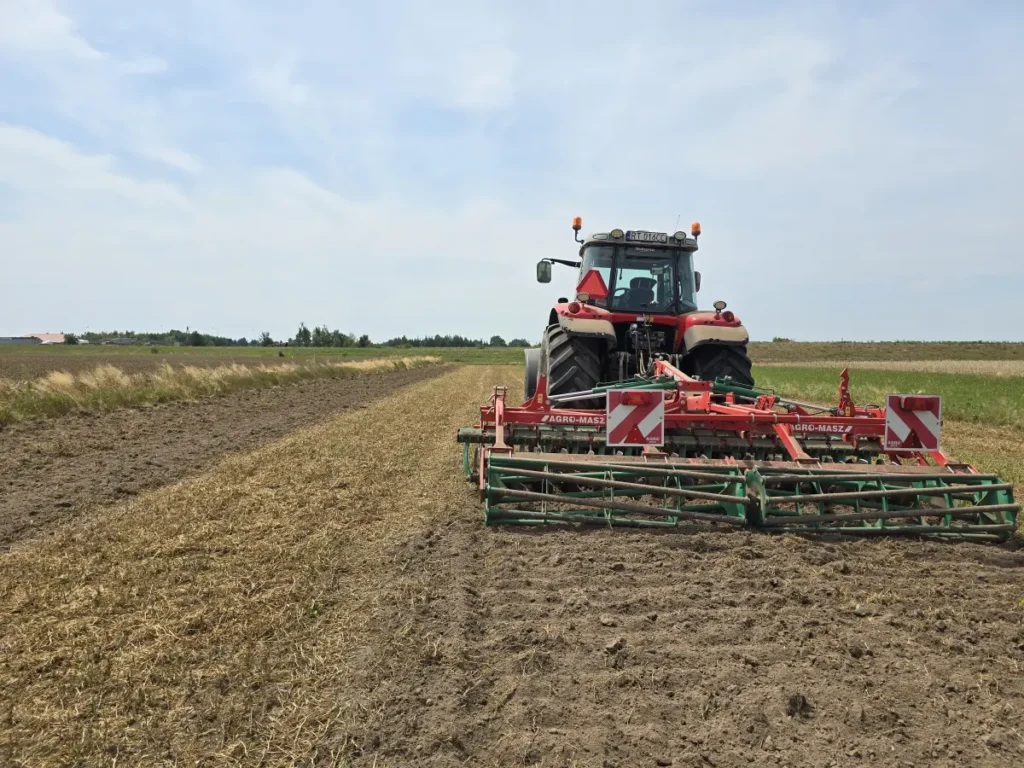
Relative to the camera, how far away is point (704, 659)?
2.54m

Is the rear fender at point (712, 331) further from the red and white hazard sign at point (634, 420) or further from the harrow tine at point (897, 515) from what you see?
the harrow tine at point (897, 515)

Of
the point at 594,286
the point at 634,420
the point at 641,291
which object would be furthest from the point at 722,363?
the point at 634,420

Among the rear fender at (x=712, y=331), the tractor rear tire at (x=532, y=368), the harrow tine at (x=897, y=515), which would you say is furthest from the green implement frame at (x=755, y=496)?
the tractor rear tire at (x=532, y=368)

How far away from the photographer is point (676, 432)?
5168mm

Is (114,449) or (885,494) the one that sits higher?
(885,494)

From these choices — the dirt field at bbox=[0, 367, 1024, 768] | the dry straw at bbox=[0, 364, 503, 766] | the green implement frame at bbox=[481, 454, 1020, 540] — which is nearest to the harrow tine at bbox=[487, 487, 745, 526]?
the green implement frame at bbox=[481, 454, 1020, 540]

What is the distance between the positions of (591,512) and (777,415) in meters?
1.55

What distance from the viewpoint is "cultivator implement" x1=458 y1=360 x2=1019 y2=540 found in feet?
13.5

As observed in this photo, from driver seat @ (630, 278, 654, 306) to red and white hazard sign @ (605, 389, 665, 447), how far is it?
2850mm

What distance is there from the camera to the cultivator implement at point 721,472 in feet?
13.5

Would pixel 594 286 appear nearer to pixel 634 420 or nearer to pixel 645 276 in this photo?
pixel 645 276

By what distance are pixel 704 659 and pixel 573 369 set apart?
3839mm

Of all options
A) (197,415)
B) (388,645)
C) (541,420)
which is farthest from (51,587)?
(197,415)

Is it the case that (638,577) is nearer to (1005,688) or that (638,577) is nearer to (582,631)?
(582,631)
